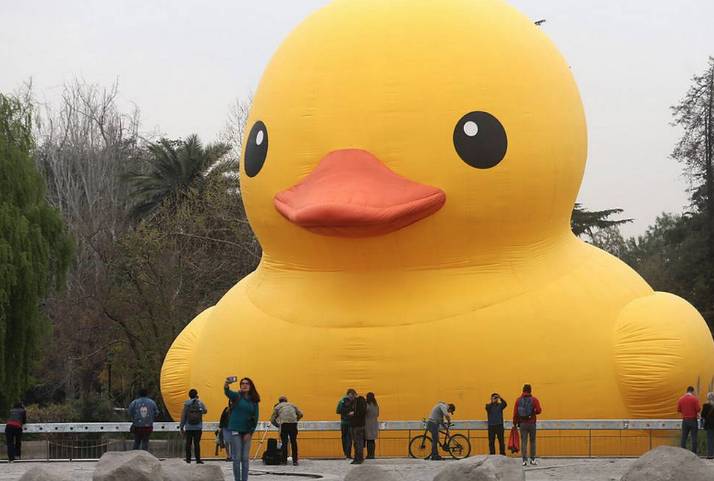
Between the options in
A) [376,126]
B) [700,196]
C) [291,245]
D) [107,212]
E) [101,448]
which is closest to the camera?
[376,126]

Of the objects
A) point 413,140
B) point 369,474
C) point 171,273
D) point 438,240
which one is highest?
point 171,273

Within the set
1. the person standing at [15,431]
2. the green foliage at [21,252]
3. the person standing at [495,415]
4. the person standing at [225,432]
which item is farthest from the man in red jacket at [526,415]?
the green foliage at [21,252]

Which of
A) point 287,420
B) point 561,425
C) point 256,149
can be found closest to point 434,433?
point 561,425

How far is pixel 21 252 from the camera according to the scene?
22.3m

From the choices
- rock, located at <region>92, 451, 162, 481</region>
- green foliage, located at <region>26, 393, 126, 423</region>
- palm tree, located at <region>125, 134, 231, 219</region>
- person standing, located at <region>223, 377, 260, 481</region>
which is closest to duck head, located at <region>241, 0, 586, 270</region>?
person standing, located at <region>223, 377, 260, 481</region>

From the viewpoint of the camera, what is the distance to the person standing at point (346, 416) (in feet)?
53.6

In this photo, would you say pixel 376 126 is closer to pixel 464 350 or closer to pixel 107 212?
pixel 464 350

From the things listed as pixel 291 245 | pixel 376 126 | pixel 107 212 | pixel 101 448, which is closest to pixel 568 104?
pixel 376 126

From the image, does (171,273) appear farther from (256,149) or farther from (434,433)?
(434,433)

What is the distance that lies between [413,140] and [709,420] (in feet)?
16.5

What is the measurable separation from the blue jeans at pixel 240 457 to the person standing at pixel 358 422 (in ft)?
8.05

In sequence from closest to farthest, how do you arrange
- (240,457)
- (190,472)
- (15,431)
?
(190,472)
(240,457)
(15,431)

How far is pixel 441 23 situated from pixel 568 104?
76.3 inches

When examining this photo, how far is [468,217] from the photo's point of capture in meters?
16.8
